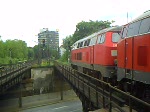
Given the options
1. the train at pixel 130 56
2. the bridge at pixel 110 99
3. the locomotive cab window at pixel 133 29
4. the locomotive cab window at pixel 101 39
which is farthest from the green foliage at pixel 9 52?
the locomotive cab window at pixel 133 29

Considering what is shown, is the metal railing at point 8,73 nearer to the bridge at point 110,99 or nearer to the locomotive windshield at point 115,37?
the bridge at point 110,99

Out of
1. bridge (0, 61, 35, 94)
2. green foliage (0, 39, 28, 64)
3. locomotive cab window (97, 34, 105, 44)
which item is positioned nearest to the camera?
locomotive cab window (97, 34, 105, 44)

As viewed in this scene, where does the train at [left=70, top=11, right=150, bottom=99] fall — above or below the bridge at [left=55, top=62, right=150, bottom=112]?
above

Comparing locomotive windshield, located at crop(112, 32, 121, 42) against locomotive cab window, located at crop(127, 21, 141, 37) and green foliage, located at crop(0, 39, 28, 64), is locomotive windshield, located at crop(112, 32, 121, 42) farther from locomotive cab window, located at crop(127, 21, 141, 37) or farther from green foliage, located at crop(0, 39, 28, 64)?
green foliage, located at crop(0, 39, 28, 64)

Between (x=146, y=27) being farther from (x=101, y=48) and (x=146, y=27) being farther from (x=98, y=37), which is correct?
(x=98, y=37)

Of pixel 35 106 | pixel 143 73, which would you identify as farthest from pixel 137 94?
pixel 35 106

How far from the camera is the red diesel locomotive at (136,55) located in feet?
34.8

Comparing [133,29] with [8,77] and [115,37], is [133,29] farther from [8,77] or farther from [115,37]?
[8,77]

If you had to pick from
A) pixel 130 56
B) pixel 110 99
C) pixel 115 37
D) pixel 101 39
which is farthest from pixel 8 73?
pixel 110 99

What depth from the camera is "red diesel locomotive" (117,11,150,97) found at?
10.6 m

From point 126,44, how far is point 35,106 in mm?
31257

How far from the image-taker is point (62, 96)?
154ft

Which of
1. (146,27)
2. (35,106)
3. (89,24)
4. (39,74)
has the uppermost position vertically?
(89,24)

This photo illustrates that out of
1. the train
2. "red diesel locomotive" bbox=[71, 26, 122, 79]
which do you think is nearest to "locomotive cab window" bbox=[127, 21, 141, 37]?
the train
